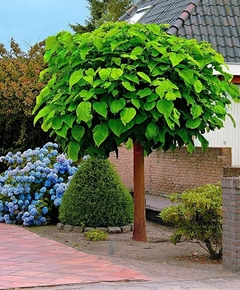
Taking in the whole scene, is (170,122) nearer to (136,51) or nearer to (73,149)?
(136,51)

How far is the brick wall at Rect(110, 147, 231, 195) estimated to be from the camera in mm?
14625

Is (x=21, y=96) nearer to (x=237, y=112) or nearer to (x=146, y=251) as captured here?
(x=237, y=112)

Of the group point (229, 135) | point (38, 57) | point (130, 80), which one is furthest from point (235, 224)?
point (38, 57)

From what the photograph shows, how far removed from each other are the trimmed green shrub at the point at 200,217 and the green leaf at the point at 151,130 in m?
1.02

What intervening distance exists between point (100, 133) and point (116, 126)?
0.26 m

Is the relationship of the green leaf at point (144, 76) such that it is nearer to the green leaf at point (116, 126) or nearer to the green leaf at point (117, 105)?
the green leaf at point (117, 105)

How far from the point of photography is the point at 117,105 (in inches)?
343

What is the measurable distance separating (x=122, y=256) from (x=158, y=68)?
287cm

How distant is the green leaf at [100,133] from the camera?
29.0ft

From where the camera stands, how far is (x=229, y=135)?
16.4 m

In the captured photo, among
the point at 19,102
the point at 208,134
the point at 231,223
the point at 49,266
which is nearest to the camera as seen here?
the point at 231,223

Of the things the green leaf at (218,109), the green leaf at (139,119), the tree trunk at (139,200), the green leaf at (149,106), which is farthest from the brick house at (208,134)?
the green leaf at (149,106)

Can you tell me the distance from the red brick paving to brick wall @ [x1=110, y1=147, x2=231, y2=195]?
19.0 ft

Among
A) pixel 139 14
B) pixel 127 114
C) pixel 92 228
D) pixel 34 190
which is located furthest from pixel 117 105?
pixel 139 14
